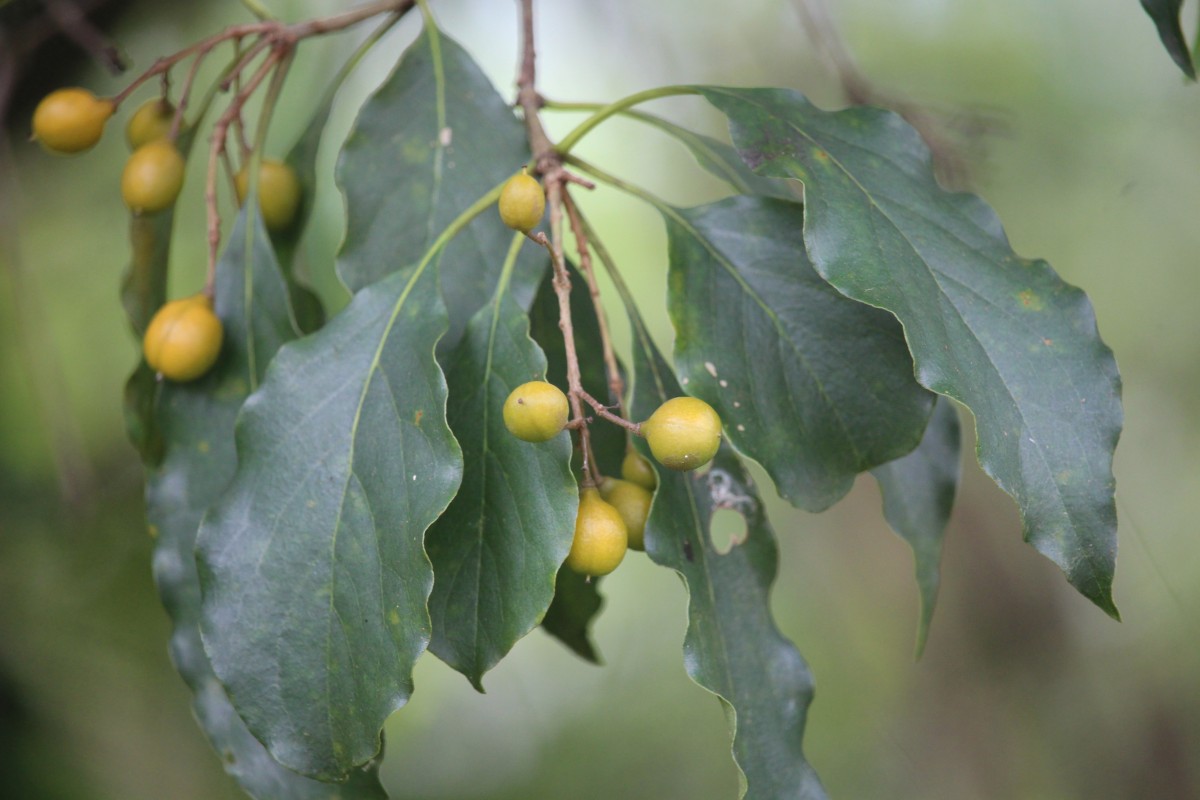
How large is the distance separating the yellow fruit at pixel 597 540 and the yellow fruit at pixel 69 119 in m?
0.75

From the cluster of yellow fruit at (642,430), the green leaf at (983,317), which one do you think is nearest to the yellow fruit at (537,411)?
the cluster of yellow fruit at (642,430)

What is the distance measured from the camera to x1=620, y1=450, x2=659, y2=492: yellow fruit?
36.1 inches

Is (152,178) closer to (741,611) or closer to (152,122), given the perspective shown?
(152,122)

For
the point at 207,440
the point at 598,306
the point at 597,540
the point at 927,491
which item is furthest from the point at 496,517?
the point at 927,491

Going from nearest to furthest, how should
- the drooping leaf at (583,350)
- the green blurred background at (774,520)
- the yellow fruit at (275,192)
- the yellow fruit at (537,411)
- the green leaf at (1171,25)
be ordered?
the yellow fruit at (537,411) < the green leaf at (1171,25) < the drooping leaf at (583,350) < the yellow fruit at (275,192) < the green blurred background at (774,520)

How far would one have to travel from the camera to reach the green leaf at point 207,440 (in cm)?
105

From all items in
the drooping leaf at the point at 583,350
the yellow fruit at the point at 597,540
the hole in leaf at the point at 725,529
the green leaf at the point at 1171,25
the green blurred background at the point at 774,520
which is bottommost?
the green blurred background at the point at 774,520

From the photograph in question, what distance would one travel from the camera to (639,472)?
36.3 inches

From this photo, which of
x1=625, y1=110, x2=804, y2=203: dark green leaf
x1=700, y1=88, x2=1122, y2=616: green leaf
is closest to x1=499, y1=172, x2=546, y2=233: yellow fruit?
x1=700, y1=88, x2=1122, y2=616: green leaf

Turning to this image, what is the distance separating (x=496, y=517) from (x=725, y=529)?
294 mm

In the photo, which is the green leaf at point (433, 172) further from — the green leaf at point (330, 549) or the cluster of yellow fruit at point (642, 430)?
the cluster of yellow fruit at point (642, 430)

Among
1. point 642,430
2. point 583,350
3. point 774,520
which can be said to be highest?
point 642,430

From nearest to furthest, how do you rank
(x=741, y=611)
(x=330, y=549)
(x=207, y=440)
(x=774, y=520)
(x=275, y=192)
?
(x=330, y=549) → (x=741, y=611) → (x=207, y=440) → (x=275, y=192) → (x=774, y=520)

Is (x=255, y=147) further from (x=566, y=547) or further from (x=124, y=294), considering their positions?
(x=566, y=547)
